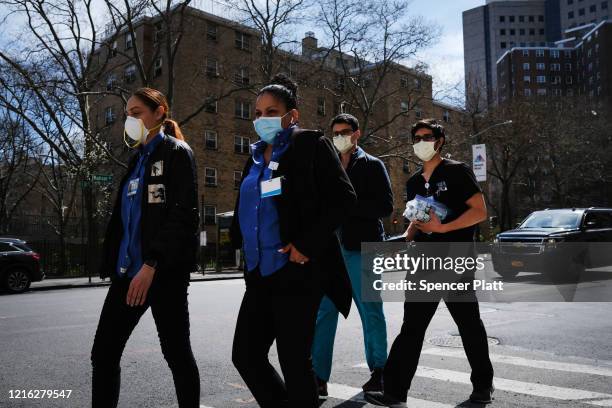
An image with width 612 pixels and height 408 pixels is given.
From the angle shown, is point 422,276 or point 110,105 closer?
point 422,276

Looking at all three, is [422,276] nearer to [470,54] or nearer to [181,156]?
[181,156]

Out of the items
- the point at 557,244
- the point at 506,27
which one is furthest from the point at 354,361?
the point at 506,27

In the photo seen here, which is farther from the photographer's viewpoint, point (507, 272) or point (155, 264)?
point (507, 272)

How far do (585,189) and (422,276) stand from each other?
61353mm

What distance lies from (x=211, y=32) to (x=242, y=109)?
19.0 ft

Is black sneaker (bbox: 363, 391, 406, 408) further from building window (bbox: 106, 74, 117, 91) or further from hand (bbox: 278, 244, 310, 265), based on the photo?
building window (bbox: 106, 74, 117, 91)

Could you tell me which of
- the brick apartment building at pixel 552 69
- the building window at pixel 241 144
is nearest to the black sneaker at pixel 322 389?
the building window at pixel 241 144

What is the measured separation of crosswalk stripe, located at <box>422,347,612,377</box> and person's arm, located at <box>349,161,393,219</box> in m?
2.25

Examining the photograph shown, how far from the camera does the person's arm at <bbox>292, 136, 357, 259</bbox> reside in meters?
2.76

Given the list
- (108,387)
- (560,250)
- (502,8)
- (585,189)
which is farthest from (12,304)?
(502,8)

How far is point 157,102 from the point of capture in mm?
3467

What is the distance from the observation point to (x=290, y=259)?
277 cm

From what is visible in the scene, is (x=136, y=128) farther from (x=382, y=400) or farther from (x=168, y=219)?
(x=382, y=400)

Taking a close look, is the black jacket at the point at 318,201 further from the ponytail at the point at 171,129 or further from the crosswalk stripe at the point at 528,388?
the crosswalk stripe at the point at 528,388
